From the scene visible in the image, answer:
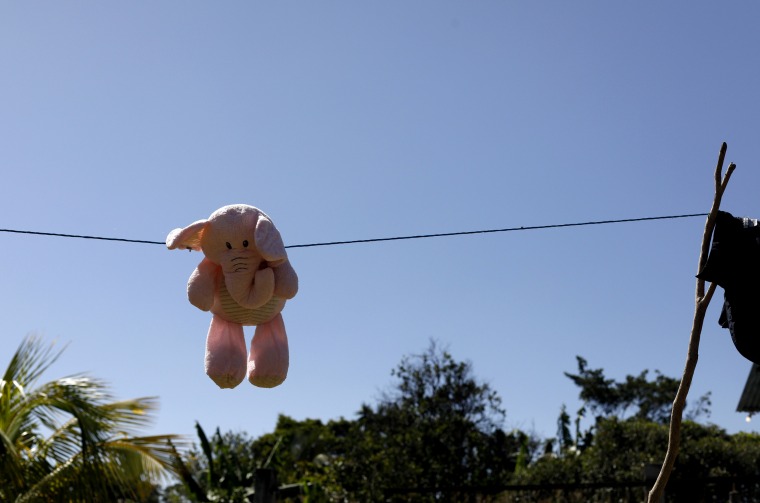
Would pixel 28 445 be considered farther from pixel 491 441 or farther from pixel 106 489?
pixel 491 441

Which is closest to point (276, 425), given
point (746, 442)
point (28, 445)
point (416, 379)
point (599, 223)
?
point (416, 379)

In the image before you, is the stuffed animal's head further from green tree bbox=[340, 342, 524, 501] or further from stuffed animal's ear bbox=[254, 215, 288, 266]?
green tree bbox=[340, 342, 524, 501]

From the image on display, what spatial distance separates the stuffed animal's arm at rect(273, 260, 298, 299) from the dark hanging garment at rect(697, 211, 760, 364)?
1192 millimetres

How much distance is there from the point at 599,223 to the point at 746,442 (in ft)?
32.1

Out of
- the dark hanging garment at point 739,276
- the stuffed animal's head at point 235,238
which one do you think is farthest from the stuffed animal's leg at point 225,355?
the dark hanging garment at point 739,276

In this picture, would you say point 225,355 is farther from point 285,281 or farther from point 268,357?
point 285,281

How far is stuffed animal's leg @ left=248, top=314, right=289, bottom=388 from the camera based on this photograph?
9.27 ft

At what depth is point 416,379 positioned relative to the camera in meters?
11.7

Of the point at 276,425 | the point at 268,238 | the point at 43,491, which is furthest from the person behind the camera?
the point at 276,425

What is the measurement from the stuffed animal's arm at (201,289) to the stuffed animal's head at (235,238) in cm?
5

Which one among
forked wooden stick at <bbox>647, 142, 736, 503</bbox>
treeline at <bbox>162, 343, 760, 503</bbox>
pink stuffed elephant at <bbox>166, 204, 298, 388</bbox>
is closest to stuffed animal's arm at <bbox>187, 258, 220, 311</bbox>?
pink stuffed elephant at <bbox>166, 204, 298, 388</bbox>

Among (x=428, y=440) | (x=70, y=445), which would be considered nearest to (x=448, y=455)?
(x=428, y=440)

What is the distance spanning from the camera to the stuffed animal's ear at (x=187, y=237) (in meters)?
2.83

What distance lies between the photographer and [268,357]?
9.28ft
